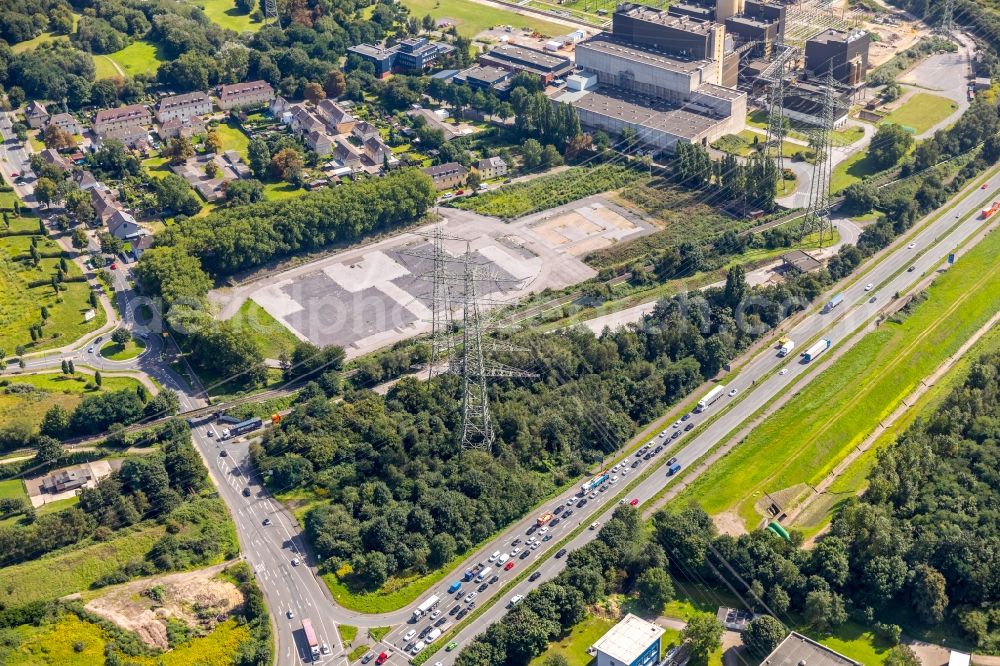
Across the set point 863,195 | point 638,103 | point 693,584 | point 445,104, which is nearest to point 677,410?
point 693,584

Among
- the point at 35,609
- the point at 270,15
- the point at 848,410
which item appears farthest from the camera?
the point at 270,15

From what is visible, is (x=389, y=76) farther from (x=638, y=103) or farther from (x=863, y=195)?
(x=863, y=195)

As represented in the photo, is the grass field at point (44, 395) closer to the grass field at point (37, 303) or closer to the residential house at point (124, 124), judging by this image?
the grass field at point (37, 303)

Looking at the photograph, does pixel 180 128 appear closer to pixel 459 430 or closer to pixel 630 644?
pixel 459 430

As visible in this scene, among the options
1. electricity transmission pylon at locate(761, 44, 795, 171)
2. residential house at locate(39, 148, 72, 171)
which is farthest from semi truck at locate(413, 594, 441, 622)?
residential house at locate(39, 148, 72, 171)

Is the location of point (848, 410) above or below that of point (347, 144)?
below

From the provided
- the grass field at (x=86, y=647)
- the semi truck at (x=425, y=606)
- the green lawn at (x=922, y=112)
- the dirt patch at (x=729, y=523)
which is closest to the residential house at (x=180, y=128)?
the grass field at (x=86, y=647)
